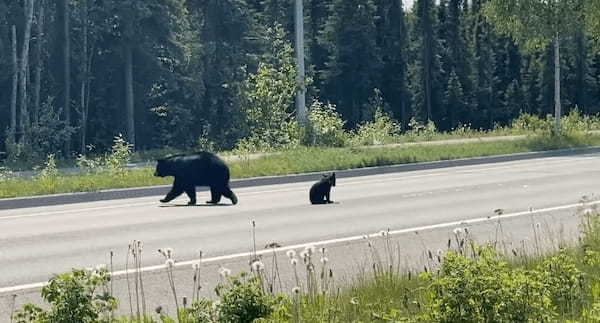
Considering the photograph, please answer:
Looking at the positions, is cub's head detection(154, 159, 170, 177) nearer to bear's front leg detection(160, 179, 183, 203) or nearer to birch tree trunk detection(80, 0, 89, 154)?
bear's front leg detection(160, 179, 183, 203)

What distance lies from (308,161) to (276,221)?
10.9 meters

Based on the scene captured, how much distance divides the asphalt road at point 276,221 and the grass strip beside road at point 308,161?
133cm

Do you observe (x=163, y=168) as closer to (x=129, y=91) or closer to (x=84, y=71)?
(x=129, y=91)

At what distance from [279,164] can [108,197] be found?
6.07 m

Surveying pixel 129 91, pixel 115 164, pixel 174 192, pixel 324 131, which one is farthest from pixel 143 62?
pixel 174 192

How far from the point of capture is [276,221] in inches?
556

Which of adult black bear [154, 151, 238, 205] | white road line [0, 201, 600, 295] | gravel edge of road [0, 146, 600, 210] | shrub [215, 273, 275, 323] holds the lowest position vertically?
gravel edge of road [0, 146, 600, 210]

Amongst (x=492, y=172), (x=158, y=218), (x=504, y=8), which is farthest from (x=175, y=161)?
(x=504, y=8)

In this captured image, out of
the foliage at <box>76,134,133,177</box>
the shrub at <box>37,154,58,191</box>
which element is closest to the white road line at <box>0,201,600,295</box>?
the shrub at <box>37,154,58,191</box>

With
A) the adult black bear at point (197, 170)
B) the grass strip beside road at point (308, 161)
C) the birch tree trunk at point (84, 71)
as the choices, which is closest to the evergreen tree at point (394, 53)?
the birch tree trunk at point (84, 71)

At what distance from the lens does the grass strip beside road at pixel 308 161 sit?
19578mm

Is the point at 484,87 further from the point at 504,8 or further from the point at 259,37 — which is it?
the point at 504,8

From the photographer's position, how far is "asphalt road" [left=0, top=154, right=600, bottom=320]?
10.7 meters

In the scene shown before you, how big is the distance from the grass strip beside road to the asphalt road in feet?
4.36
